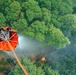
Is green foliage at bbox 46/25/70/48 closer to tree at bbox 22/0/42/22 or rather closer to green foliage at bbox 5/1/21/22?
tree at bbox 22/0/42/22

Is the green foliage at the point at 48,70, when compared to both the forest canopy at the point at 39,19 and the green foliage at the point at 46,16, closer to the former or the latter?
the forest canopy at the point at 39,19

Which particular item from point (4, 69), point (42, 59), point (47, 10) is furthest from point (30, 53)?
point (47, 10)

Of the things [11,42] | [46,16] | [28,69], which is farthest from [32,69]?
[46,16]

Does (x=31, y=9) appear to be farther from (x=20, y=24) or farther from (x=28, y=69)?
(x=28, y=69)

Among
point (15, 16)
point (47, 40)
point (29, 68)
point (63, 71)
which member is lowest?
point (63, 71)

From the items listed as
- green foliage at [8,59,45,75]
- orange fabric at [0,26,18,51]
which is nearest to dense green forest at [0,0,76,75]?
green foliage at [8,59,45,75]

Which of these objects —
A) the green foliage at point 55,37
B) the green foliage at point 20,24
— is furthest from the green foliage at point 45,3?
the green foliage at point 20,24

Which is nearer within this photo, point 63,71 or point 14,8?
point 14,8

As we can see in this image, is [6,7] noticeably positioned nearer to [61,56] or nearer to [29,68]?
[29,68]
